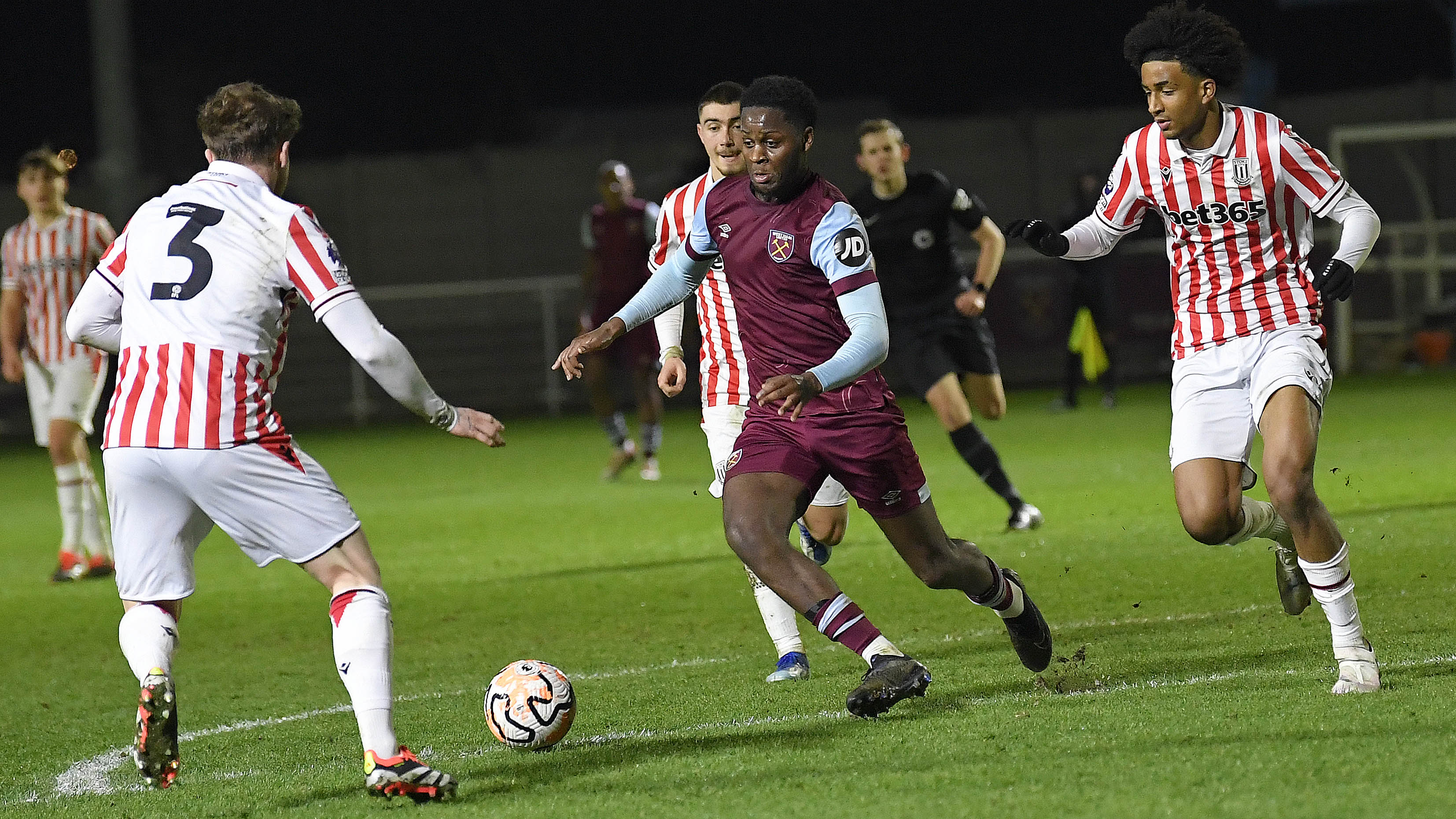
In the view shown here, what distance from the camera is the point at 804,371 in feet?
17.4

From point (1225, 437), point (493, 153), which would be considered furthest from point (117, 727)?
point (493, 153)

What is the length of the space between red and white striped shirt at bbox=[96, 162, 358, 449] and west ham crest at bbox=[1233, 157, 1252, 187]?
2.67 meters

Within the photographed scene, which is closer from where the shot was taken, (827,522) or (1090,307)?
(827,522)

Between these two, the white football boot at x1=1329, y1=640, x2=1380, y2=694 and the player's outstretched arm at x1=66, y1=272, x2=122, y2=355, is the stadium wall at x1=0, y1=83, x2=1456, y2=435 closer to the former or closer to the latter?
the white football boot at x1=1329, y1=640, x2=1380, y2=694

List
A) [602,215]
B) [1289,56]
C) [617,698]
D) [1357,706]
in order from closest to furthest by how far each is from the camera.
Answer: [1357,706]
[617,698]
[602,215]
[1289,56]

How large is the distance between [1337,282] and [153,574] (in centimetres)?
345

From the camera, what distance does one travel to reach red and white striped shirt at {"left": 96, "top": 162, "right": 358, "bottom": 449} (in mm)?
4500

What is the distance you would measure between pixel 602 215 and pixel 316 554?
31.5 ft

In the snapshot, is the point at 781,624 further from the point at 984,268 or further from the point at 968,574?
the point at 984,268

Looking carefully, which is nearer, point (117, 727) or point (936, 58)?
point (117, 727)

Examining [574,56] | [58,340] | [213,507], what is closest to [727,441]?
[213,507]

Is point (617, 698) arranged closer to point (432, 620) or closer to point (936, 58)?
point (432, 620)

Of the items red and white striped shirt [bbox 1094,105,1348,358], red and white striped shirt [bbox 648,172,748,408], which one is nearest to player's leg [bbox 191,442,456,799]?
red and white striped shirt [bbox 648,172,748,408]

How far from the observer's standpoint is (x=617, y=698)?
6.01m
